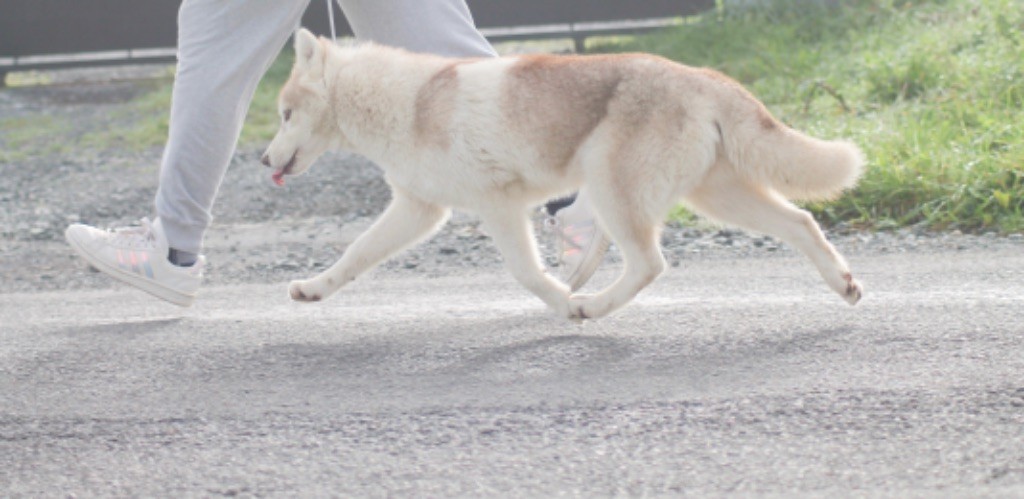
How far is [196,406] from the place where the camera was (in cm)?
312

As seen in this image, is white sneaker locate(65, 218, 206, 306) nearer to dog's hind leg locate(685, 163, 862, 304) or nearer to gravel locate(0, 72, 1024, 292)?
gravel locate(0, 72, 1024, 292)

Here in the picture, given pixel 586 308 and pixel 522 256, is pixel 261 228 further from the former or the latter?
pixel 586 308

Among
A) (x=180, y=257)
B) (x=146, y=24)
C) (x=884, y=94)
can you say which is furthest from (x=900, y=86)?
(x=146, y=24)

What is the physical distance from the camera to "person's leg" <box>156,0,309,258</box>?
4.12m

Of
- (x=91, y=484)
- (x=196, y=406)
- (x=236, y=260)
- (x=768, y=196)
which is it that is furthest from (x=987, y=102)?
(x=91, y=484)

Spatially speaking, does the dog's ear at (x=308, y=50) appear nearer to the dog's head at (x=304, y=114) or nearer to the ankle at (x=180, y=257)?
the dog's head at (x=304, y=114)

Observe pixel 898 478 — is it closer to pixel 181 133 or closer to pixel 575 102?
pixel 575 102

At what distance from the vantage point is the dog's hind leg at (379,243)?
13.3ft

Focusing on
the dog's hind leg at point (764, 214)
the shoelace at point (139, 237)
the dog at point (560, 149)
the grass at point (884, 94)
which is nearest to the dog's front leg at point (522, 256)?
the dog at point (560, 149)

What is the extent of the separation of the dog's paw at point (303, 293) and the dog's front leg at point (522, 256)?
24.6 inches

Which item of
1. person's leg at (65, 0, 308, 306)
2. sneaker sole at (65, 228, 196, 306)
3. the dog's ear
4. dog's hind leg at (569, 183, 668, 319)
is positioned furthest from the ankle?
dog's hind leg at (569, 183, 668, 319)

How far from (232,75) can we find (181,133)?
0.85 ft

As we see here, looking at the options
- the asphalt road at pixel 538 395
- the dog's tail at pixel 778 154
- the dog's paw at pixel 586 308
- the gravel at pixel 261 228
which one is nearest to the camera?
the asphalt road at pixel 538 395

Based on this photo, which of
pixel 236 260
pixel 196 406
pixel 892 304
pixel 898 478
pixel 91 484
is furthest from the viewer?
pixel 236 260
